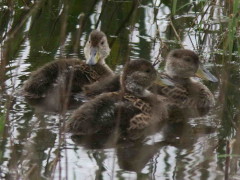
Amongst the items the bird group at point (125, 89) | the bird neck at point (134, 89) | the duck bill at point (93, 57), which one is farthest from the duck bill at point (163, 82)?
the duck bill at point (93, 57)

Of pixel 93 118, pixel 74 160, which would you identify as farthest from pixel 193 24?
pixel 74 160

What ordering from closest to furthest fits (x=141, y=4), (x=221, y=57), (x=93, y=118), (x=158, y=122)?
(x=93, y=118) < (x=158, y=122) < (x=221, y=57) < (x=141, y=4)

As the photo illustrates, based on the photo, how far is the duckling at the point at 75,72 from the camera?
264 inches

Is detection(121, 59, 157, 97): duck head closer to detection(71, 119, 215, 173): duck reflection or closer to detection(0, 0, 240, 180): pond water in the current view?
detection(0, 0, 240, 180): pond water

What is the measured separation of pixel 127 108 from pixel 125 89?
0.33 m

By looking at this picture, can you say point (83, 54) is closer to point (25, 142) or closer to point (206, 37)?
point (206, 37)

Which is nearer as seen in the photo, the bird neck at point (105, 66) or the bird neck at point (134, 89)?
the bird neck at point (134, 89)

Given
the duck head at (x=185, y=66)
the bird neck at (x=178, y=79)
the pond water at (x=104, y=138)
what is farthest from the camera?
the bird neck at (x=178, y=79)

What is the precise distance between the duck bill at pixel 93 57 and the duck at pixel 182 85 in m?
0.32

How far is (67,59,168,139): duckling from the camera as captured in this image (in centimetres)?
589

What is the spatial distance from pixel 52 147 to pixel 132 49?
2.32m

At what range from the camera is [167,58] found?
7098mm

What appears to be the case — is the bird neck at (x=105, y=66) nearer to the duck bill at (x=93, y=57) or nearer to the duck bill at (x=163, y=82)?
the duck bill at (x=93, y=57)

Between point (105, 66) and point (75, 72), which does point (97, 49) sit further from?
point (75, 72)
